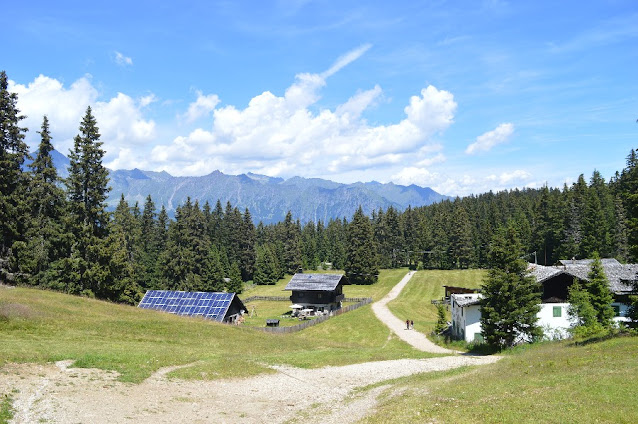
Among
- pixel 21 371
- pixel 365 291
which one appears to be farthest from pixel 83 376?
pixel 365 291

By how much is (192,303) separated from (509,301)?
3775 cm

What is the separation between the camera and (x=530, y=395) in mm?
16984

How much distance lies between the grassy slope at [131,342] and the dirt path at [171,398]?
1517mm

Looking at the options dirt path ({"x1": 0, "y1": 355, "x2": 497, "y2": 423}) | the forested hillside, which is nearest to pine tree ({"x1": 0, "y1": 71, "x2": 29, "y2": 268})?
the forested hillside

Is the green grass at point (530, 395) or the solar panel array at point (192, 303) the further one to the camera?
the solar panel array at point (192, 303)

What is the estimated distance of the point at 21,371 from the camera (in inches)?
778

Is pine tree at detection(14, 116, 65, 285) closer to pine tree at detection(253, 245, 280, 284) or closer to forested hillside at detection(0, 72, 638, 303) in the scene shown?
forested hillside at detection(0, 72, 638, 303)

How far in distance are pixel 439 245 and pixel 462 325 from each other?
274ft

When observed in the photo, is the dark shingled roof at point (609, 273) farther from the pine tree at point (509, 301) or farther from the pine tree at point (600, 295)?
the pine tree at point (509, 301)

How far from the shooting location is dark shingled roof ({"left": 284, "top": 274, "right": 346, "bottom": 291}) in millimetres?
78000

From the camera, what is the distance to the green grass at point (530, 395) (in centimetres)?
1456

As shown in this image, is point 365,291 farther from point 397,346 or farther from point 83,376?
point 83,376

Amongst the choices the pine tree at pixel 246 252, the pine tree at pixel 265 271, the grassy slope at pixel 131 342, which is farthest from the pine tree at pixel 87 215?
the pine tree at pixel 246 252

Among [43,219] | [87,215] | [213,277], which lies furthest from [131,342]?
[213,277]
